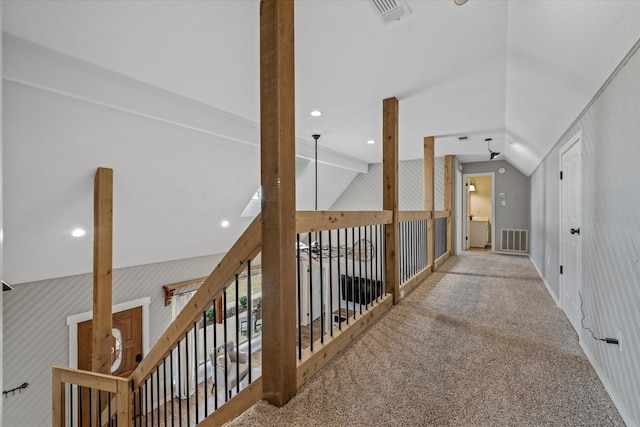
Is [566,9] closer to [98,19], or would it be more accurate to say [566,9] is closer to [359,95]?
[359,95]

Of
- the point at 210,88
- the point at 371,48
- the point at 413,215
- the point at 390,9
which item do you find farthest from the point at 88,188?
the point at 413,215

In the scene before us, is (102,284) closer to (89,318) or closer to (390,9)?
(89,318)

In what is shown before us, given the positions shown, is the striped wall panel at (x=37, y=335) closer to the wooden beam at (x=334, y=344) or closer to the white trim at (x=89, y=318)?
the white trim at (x=89, y=318)

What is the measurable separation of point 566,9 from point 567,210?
6.64ft

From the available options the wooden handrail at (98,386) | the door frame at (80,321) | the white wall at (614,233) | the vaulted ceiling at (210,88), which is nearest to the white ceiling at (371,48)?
the vaulted ceiling at (210,88)

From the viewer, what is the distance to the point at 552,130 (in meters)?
3.21

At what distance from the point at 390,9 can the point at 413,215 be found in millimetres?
2573

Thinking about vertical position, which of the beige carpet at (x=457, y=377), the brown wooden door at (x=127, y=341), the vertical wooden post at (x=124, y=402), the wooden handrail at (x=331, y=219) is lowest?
the brown wooden door at (x=127, y=341)

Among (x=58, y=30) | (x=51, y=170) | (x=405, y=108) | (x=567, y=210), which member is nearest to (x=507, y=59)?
(x=405, y=108)

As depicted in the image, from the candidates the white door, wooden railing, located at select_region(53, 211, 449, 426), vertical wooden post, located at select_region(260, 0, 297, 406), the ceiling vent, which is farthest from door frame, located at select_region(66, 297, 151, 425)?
the white door

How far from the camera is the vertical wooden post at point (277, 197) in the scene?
1.58 metres

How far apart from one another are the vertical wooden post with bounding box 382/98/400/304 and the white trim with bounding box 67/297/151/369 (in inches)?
159

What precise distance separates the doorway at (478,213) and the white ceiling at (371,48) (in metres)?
4.25

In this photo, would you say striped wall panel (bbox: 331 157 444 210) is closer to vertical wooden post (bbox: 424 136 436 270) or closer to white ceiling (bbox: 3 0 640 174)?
vertical wooden post (bbox: 424 136 436 270)
